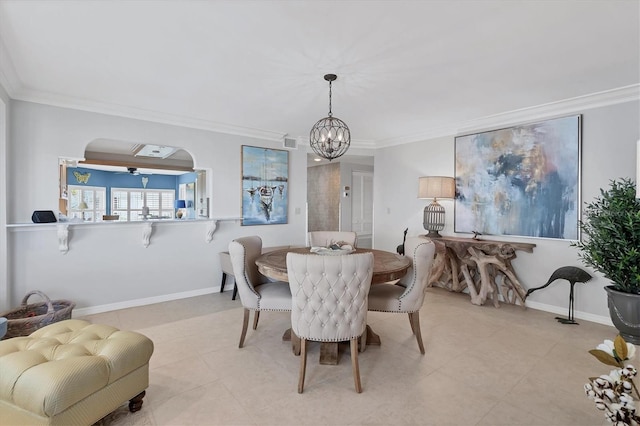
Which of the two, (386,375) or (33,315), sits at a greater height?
(33,315)

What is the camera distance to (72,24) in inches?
78.7

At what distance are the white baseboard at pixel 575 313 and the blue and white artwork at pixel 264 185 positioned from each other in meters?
3.54

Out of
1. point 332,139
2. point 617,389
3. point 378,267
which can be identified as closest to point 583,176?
point 378,267

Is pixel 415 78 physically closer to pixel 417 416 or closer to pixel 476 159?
pixel 476 159

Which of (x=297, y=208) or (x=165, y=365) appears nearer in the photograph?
(x=165, y=365)

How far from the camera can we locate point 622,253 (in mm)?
2504

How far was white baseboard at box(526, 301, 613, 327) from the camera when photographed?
324 cm

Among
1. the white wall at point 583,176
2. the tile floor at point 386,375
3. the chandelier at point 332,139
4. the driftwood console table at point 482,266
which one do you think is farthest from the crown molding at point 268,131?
the tile floor at point 386,375

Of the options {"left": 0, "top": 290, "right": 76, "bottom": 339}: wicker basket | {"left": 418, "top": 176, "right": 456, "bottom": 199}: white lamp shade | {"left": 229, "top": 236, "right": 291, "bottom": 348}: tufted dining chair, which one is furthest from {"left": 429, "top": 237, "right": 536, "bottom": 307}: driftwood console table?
Result: {"left": 0, "top": 290, "right": 76, "bottom": 339}: wicker basket

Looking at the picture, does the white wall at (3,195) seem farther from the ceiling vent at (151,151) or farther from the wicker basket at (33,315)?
the ceiling vent at (151,151)

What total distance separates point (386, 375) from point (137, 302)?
3103 mm

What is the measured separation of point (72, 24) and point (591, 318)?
5.22 m

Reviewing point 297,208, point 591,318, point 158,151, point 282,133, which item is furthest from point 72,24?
point 591,318

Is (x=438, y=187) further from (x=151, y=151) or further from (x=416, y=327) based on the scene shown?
(x=151, y=151)
